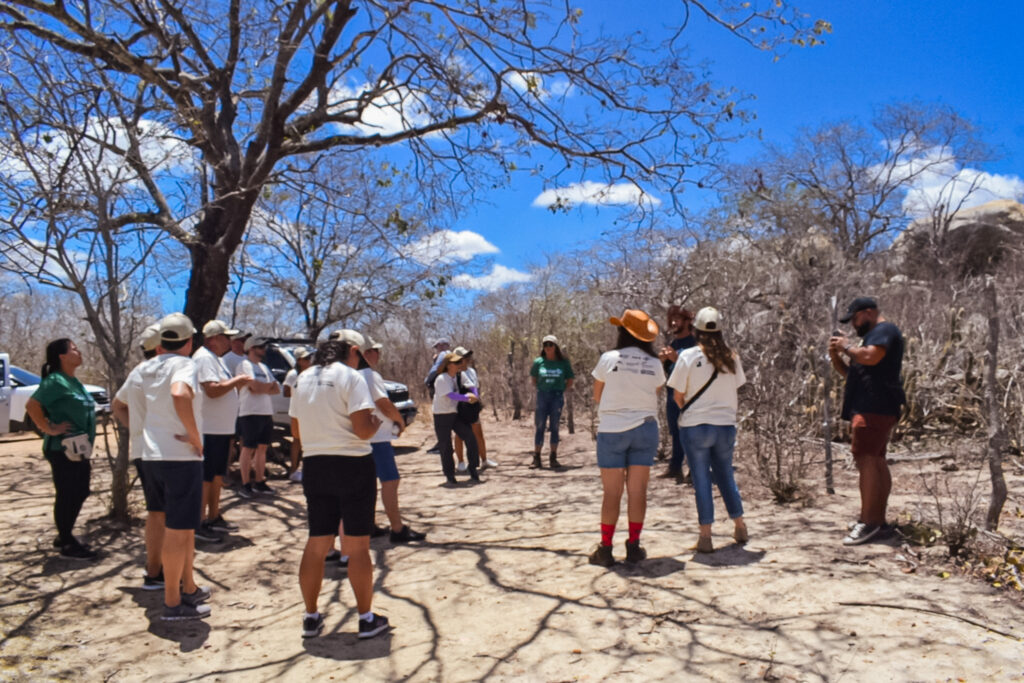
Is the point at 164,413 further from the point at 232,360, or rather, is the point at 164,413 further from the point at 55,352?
the point at 232,360

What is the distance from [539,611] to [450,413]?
14.4 feet

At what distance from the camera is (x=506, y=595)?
4660mm

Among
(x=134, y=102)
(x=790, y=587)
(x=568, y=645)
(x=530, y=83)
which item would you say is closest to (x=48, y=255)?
(x=134, y=102)

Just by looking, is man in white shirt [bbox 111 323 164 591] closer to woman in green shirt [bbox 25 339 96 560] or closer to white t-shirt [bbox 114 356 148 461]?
white t-shirt [bbox 114 356 148 461]

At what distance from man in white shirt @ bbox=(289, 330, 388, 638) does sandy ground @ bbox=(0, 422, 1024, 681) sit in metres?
0.40

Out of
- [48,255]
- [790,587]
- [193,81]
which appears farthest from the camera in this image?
[193,81]

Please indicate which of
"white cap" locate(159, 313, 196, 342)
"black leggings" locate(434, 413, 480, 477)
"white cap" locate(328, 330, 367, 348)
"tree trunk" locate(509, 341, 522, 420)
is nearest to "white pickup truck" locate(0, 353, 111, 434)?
"black leggings" locate(434, 413, 480, 477)

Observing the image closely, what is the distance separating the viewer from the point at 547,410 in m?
9.50

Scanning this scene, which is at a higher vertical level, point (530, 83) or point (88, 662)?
point (530, 83)

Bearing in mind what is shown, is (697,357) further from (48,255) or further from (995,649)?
(48,255)

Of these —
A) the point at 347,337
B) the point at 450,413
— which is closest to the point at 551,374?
the point at 450,413

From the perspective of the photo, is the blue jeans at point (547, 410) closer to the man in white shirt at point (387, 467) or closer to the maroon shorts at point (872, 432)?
the man in white shirt at point (387, 467)

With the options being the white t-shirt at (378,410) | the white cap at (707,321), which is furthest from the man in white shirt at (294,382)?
the white cap at (707,321)

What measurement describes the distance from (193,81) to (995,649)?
870cm
